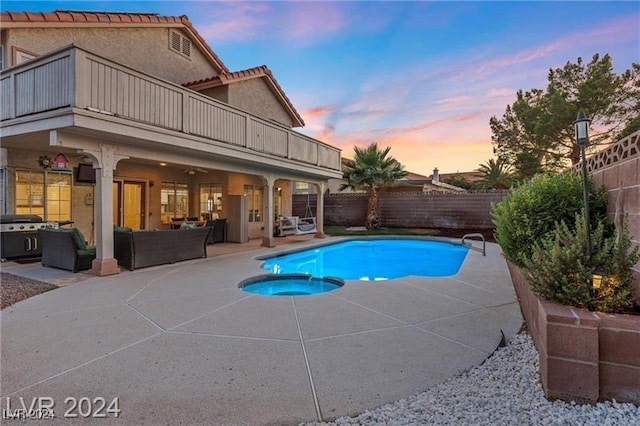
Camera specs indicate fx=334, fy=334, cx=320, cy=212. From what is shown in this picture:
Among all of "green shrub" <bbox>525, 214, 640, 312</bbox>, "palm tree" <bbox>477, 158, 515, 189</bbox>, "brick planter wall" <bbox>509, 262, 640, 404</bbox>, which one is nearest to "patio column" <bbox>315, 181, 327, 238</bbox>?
"palm tree" <bbox>477, 158, 515, 189</bbox>

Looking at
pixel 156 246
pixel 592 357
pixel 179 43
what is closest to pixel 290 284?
pixel 156 246

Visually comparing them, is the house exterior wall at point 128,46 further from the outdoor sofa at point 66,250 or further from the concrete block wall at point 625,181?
the concrete block wall at point 625,181

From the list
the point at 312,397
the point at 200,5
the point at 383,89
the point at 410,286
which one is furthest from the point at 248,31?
the point at 312,397

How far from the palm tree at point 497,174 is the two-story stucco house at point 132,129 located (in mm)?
11226

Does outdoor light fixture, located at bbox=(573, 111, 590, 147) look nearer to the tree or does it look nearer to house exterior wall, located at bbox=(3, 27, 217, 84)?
house exterior wall, located at bbox=(3, 27, 217, 84)

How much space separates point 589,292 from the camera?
114 inches

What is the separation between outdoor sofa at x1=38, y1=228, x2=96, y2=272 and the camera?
24.2 ft

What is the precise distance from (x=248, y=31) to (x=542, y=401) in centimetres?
1391

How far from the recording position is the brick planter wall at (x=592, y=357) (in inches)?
98.2

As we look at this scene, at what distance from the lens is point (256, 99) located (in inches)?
563

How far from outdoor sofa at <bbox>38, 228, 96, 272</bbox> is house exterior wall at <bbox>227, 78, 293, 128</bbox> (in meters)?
7.26

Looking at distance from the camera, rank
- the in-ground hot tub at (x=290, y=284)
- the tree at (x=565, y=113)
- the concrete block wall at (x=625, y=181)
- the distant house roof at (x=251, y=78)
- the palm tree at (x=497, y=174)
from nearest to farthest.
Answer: the concrete block wall at (x=625, y=181) → the in-ground hot tub at (x=290, y=284) → the distant house roof at (x=251, y=78) → the tree at (x=565, y=113) → the palm tree at (x=497, y=174)

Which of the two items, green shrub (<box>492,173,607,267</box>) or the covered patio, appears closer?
green shrub (<box>492,173,607,267</box>)

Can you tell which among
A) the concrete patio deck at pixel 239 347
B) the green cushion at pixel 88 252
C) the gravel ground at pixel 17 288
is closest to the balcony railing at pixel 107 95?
the green cushion at pixel 88 252
